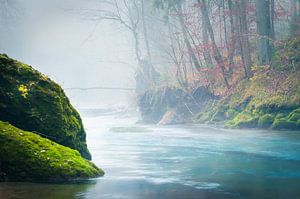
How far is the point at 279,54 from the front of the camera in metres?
22.0

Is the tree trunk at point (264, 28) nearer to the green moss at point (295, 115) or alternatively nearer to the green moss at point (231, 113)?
the green moss at point (231, 113)

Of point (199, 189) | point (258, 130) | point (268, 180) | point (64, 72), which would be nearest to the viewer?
point (199, 189)

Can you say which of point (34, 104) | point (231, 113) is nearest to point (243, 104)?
point (231, 113)

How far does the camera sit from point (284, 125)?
18.3 metres

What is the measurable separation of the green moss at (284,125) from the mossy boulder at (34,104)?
10.9 metres

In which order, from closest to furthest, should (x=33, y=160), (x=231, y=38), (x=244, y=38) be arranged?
(x=33, y=160) < (x=244, y=38) < (x=231, y=38)

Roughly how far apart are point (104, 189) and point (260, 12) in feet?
54.7

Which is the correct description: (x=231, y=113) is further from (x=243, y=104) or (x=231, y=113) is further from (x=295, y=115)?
(x=295, y=115)

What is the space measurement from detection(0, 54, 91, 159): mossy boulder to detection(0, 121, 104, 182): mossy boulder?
0.74m

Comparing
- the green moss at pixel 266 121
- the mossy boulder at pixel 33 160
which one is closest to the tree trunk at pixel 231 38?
the green moss at pixel 266 121

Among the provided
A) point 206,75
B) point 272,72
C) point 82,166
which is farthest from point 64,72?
point 82,166

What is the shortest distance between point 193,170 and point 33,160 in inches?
159

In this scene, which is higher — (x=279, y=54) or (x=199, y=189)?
(x=279, y=54)

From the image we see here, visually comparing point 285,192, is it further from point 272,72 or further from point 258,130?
point 272,72
